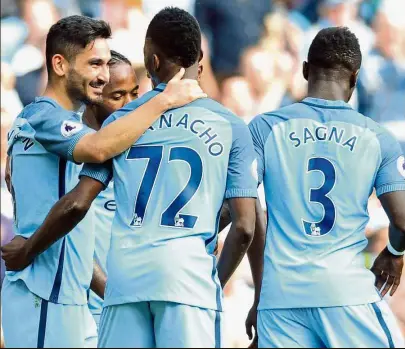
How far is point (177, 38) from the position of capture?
4348mm

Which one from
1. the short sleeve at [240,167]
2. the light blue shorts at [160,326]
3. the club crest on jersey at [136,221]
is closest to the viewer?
the light blue shorts at [160,326]

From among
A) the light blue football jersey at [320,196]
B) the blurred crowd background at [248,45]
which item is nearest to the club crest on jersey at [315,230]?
the light blue football jersey at [320,196]

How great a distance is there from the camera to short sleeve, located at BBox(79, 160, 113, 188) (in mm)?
4297

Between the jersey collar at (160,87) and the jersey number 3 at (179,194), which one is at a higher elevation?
the jersey collar at (160,87)

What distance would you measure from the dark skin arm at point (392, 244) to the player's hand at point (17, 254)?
1655mm

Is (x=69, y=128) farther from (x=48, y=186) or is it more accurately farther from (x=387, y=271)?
(x=387, y=271)

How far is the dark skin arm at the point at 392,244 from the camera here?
457cm

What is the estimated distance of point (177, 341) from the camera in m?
4.04

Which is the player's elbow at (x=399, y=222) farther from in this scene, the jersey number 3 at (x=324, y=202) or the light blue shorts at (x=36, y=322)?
the light blue shorts at (x=36, y=322)

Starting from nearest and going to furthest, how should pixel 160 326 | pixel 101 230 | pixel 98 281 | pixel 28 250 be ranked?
pixel 160 326 → pixel 28 250 → pixel 98 281 → pixel 101 230

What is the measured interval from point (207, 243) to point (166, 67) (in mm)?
821

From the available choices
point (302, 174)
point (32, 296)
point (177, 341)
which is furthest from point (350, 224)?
point (32, 296)

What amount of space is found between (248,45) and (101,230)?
183 inches

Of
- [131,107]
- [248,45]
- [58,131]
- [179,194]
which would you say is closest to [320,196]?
[179,194]
